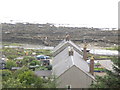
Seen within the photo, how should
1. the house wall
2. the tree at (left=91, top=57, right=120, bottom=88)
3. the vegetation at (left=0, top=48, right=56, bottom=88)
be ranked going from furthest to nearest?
the house wall, the vegetation at (left=0, top=48, right=56, bottom=88), the tree at (left=91, top=57, right=120, bottom=88)

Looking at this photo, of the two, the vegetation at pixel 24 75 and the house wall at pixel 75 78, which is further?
the house wall at pixel 75 78

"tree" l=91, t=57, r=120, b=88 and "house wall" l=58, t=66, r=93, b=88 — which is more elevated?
"tree" l=91, t=57, r=120, b=88

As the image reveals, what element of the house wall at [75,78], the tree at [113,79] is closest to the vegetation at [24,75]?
the house wall at [75,78]

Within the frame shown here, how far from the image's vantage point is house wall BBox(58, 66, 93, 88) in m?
11.8

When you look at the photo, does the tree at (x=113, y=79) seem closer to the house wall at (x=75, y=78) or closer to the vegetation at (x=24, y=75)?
the vegetation at (x=24, y=75)

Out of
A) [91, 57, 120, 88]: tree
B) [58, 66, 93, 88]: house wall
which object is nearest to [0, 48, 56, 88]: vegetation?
[58, 66, 93, 88]: house wall

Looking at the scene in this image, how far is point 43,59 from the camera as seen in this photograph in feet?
74.1

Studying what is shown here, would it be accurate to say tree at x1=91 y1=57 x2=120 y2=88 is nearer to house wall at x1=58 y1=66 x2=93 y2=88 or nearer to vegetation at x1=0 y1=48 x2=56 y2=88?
vegetation at x1=0 y1=48 x2=56 y2=88

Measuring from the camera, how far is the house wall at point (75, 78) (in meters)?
11.8

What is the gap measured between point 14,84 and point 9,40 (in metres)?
32.9

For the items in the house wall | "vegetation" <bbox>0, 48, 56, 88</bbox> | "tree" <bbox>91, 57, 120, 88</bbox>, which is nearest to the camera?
"tree" <bbox>91, 57, 120, 88</bbox>

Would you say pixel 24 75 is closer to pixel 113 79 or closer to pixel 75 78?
pixel 75 78

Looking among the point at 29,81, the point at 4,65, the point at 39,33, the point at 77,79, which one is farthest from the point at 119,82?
the point at 39,33

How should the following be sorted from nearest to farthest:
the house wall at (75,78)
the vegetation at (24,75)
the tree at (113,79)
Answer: the tree at (113,79)
the vegetation at (24,75)
the house wall at (75,78)
